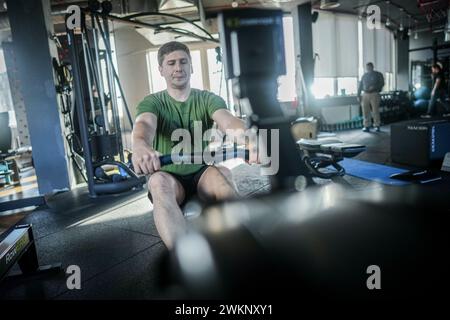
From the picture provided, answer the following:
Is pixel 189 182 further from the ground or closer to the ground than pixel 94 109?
closer to the ground

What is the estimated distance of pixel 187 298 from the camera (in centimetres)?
105

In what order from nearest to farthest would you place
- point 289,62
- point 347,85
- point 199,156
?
1. point 199,156
2. point 289,62
3. point 347,85

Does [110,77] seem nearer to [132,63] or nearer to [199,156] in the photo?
[199,156]

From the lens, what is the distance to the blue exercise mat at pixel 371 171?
119 inches

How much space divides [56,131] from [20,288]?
2551mm

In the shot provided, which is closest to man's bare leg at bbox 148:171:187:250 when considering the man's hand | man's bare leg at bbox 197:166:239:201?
man's bare leg at bbox 197:166:239:201

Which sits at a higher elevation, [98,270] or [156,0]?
[156,0]

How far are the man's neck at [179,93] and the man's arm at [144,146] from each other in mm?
171

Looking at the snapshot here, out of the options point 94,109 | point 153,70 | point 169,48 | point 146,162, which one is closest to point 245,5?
point 153,70

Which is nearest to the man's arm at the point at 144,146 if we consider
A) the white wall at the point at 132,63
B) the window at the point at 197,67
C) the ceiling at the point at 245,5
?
the ceiling at the point at 245,5

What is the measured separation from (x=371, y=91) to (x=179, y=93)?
20.3 ft

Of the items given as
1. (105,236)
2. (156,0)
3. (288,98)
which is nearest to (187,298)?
(105,236)

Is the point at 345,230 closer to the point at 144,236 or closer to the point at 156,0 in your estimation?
the point at 144,236

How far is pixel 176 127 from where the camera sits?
170cm
